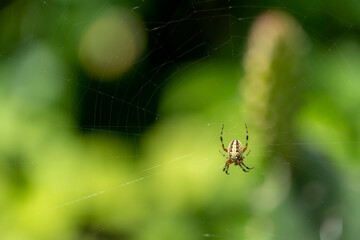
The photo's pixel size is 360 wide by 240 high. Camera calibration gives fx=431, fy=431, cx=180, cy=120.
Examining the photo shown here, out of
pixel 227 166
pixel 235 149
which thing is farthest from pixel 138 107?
pixel 235 149

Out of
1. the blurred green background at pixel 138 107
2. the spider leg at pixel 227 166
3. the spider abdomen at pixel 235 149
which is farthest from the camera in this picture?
the spider abdomen at pixel 235 149

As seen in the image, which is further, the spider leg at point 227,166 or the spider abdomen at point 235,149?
the spider abdomen at point 235,149

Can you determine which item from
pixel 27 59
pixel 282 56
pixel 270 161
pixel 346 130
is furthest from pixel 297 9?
pixel 27 59

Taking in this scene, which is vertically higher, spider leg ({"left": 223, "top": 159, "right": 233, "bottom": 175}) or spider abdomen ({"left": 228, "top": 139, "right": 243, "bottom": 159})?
spider abdomen ({"left": 228, "top": 139, "right": 243, "bottom": 159})

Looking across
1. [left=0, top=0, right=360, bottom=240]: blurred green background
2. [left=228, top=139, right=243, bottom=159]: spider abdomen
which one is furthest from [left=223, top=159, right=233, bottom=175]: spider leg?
[left=228, top=139, right=243, bottom=159]: spider abdomen

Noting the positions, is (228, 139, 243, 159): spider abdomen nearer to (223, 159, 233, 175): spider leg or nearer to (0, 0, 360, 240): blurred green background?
(223, 159, 233, 175): spider leg

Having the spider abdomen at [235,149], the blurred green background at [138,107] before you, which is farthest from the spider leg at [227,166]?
the spider abdomen at [235,149]

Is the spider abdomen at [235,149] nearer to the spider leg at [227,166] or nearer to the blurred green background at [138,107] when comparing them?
the spider leg at [227,166]
